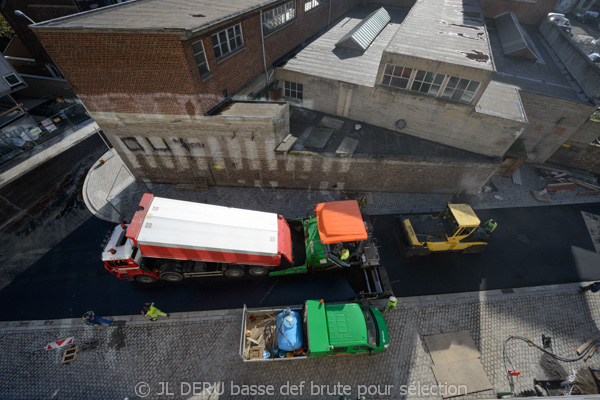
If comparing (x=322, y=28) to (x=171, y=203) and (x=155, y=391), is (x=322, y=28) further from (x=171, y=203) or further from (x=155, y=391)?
(x=155, y=391)

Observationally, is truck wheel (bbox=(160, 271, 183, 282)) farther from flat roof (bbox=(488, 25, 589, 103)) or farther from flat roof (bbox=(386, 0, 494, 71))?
flat roof (bbox=(488, 25, 589, 103))

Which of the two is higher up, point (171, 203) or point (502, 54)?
point (502, 54)

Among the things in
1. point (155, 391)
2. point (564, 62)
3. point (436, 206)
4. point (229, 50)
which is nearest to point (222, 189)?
point (229, 50)

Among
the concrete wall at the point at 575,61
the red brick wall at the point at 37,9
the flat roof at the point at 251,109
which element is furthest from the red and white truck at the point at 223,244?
the red brick wall at the point at 37,9

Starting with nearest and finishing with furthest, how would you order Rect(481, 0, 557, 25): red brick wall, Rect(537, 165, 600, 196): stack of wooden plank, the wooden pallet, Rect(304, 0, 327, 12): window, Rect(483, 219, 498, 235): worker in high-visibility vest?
the wooden pallet, Rect(483, 219, 498, 235): worker in high-visibility vest, Rect(537, 165, 600, 196): stack of wooden plank, Rect(304, 0, 327, 12): window, Rect(481, 0, 557, 25): red brick wall

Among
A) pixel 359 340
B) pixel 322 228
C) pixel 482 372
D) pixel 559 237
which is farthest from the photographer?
pixel 559 237

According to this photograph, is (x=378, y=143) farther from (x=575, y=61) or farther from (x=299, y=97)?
(x=575, y=61)

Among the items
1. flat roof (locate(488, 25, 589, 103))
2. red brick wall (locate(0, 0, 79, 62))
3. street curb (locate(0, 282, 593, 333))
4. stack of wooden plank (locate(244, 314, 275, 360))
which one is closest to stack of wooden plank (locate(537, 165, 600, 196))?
flat roof (locate(488, 25, 589, 103))
